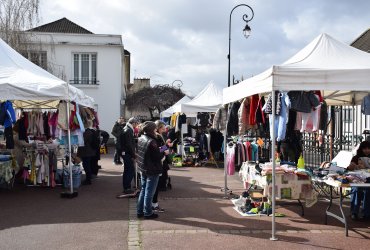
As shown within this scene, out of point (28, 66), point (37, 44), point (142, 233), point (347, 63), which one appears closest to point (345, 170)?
point (347, 63)

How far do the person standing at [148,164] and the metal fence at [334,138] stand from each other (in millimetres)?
5601

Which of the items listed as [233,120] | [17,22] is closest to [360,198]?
[233,120]

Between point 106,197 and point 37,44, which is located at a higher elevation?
point 37,44

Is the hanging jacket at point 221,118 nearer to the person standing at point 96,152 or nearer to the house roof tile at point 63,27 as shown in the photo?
the person standing at point 96,152

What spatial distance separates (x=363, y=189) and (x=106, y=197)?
17.6 feet

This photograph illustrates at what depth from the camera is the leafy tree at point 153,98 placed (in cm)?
3366

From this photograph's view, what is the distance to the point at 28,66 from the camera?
10.6 meters

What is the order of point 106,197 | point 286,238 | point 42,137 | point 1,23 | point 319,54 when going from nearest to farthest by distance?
point 286,238 → point 319,54 → point 106,197 → point 42,137 → point 1,23

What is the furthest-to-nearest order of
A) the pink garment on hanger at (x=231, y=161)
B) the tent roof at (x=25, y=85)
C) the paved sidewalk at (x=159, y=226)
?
the pink garment on hanger at (x=231, y=161) → the tent roof at (x=25, y=85) → the paved sidewalk at (x=159, y=226)

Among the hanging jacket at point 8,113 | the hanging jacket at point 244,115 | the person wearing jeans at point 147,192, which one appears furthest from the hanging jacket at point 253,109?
the hanging jacket at point 8,113

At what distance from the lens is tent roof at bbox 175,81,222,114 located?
53.1 feet

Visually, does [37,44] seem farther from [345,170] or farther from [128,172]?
[345,170]

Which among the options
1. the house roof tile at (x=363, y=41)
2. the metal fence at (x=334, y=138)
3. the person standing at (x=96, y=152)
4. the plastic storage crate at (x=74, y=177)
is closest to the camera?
the plastic storage crate at (x=74, y=177)

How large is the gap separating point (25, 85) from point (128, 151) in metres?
2.65
